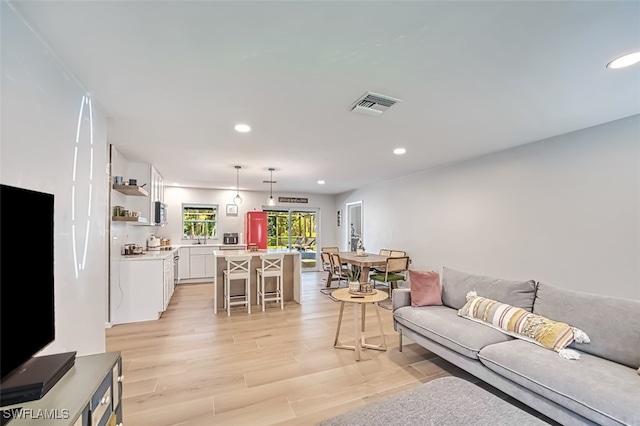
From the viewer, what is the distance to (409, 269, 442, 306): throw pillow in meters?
3.19

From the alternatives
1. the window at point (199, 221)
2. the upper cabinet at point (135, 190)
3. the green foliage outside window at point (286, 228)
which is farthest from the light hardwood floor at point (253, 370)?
the green foliage outside window at point (286, 228)

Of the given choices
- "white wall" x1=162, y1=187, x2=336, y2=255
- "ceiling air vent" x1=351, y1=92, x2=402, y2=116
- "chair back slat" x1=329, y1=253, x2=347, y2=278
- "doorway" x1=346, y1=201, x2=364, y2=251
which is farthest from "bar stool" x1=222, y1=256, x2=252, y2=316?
"doorway" x1=346, y1=201, x2=364, y2=251

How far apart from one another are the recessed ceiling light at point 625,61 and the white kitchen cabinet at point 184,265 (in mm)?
7626

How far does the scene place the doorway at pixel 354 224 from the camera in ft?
26.2

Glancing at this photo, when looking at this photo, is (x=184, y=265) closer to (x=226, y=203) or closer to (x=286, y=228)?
(x=226, y=203)

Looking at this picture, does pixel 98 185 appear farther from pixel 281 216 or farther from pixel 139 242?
pixel 281 216

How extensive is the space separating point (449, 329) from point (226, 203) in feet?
21.9

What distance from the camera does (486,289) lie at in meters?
2.95

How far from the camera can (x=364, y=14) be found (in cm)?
143

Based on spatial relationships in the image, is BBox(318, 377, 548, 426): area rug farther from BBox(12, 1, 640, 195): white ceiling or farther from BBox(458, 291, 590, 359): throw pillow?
BBox(12, 1, 640, 195): white ceiling

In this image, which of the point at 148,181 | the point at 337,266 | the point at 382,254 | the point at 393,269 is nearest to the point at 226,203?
the point at 148,181

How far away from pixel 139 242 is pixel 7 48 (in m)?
4.72

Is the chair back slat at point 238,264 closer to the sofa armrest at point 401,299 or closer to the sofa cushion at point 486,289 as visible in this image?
the sofa armrest at point 401,299

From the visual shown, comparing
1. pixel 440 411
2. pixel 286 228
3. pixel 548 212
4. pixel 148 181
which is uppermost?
pixel 148 181
